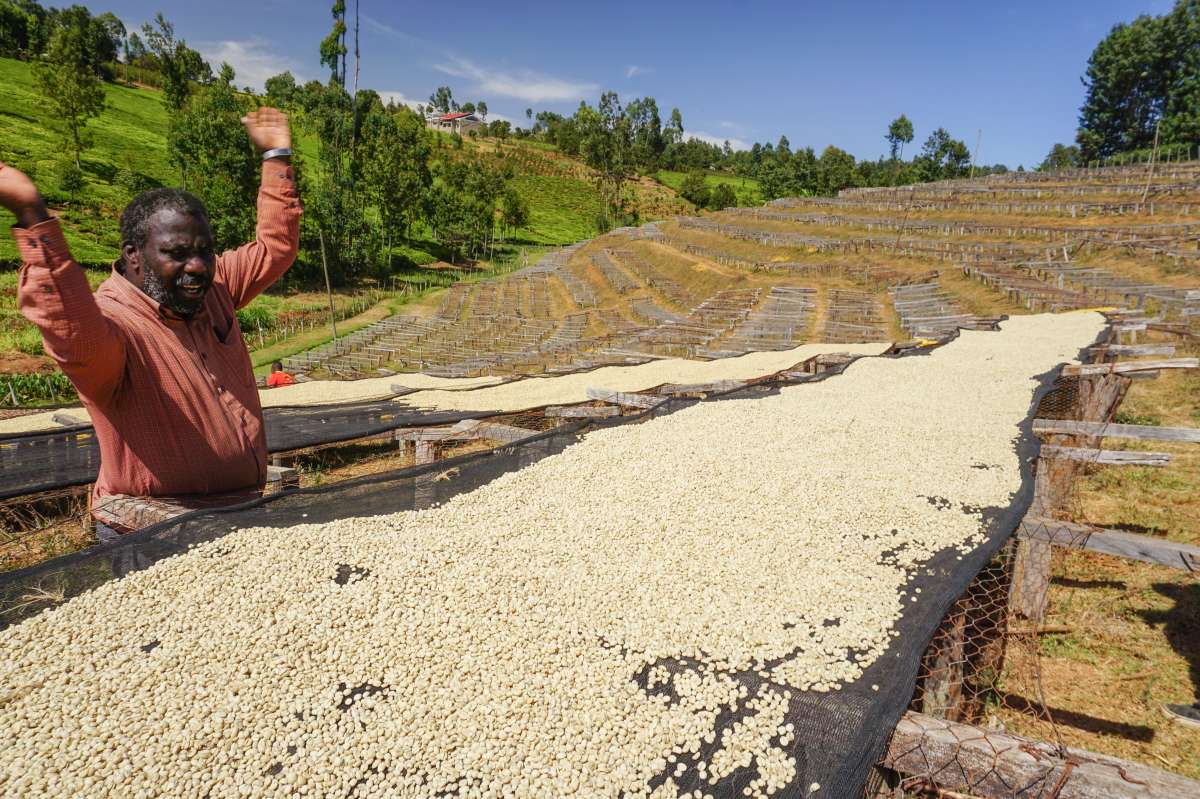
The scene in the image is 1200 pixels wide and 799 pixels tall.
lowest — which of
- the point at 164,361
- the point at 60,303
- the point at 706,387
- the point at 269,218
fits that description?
the point at 706,387

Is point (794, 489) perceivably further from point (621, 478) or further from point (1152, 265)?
point (1152, 265)

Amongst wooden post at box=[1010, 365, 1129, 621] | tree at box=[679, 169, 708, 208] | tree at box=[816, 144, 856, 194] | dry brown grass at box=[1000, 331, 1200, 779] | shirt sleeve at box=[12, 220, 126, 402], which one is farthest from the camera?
tree at box=[679, 169, 708, 208]

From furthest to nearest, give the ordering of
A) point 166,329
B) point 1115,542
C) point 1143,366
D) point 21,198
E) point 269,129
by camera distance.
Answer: point 1143,366
point 1115,542
point 269,129
point 166,329
point 21,198

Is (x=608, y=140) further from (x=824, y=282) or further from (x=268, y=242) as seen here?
(x=268, y=242)

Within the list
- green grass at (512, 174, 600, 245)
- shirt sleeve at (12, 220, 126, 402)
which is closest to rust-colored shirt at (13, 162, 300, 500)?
shirt sleeve at (12, 220, 126, 402)

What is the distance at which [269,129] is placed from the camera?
288 cm

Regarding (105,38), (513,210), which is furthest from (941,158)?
(105,38)

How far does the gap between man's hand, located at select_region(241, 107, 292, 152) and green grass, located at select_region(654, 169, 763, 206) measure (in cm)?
6758

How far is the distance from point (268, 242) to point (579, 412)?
4.54 m

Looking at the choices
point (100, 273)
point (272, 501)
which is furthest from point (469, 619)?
point (100, 273)

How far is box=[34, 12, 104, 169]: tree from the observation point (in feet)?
107

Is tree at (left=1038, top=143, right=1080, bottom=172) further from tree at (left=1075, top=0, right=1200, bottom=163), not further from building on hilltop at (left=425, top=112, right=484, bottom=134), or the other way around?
building on hilltop at (left=425, top=112, right=484, bottom=134)

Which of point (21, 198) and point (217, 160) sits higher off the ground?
point (217, 160)

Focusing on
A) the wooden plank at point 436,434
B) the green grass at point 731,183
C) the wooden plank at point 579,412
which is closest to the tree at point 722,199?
the green grass at point 731,183
